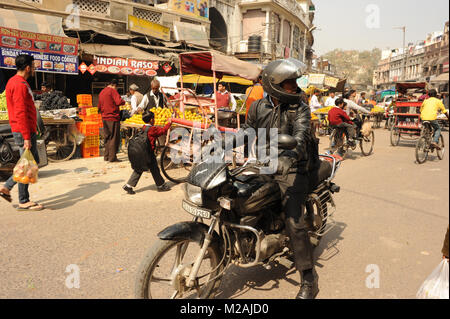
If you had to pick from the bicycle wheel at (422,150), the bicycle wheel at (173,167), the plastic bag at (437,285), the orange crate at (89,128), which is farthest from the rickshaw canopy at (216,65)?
the plastic bag at (437,285)

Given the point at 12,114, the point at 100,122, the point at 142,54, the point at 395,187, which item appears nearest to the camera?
the point at 12,114

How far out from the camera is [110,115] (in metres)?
8.22

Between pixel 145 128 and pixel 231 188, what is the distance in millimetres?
3720

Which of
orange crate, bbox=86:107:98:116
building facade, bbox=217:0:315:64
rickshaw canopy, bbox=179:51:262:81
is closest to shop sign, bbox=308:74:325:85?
building facade, bbox=217:0:315:64

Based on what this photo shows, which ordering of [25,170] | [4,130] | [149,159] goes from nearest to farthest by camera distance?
[25,170]
[149,159]
[4,130]

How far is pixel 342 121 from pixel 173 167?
4891mm

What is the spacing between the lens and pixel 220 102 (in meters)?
10.8

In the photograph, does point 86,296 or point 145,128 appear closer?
point 86,296

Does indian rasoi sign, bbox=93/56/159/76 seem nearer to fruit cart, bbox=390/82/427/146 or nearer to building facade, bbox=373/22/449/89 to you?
fruit cart, bbox=390/82/427/146

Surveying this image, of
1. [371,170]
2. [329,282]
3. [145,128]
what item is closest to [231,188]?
[329,282]

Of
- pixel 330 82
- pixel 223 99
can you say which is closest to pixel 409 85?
pixel 223 99

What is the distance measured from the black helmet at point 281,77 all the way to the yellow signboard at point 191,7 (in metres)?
17.4

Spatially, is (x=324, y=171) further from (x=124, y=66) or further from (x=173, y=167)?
(x=124, y=66)

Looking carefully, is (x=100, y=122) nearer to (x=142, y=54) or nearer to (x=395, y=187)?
(x=142, y=54)
